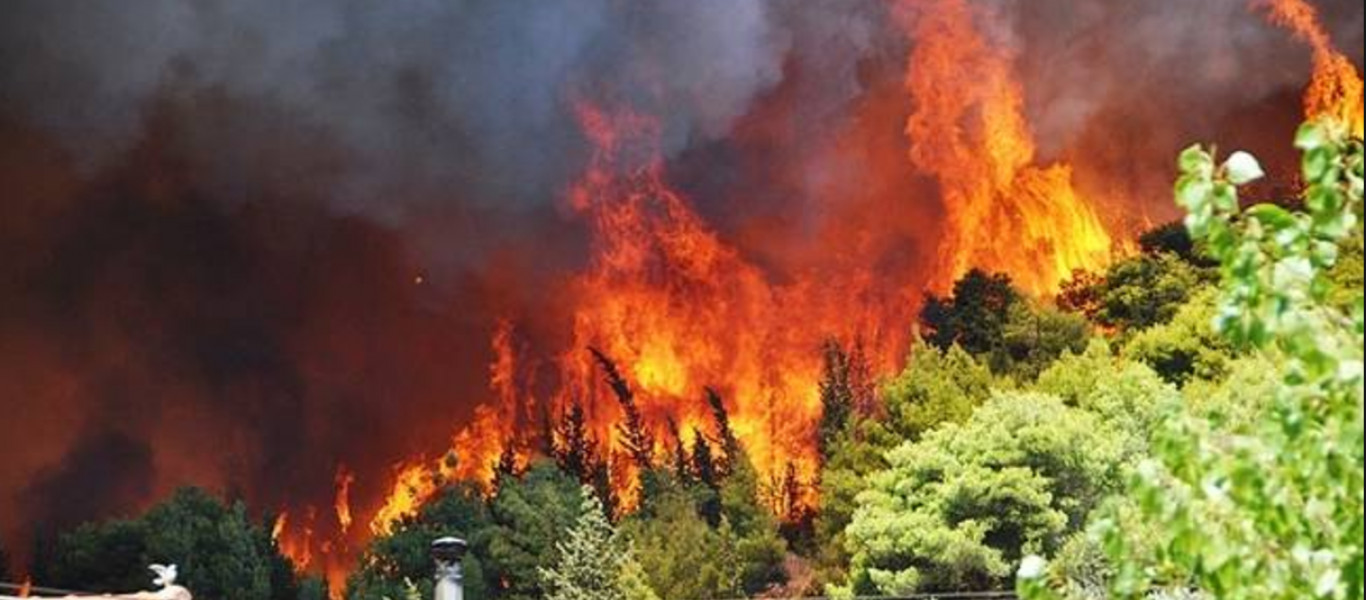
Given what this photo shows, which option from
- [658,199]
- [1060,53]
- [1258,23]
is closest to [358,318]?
[658,199]

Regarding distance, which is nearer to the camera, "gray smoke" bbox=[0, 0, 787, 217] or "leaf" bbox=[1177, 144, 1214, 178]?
"leaf" bbox=[1177, 144, 1214, 178]

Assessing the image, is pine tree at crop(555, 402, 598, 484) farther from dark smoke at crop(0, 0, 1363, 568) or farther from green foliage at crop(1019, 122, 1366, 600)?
green foliage at crop(1019, 122, 1366, 600)

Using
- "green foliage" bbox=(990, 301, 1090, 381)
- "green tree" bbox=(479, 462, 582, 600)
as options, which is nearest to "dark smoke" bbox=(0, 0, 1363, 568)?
"green tree" bbox=(479, 462, 582, 600)

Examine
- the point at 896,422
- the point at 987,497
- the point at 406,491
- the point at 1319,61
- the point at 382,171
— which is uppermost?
the point at 382,171

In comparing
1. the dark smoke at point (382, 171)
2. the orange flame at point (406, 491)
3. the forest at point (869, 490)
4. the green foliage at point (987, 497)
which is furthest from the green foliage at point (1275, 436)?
the dark smoke at point (382, 171)

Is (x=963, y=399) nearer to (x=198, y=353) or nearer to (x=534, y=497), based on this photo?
(x=534, y=497)

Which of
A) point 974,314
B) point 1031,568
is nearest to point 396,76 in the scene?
point 974,314

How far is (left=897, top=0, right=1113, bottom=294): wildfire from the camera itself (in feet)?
115

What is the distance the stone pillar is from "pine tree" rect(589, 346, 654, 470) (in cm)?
2189

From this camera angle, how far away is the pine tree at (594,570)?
84.8 ft

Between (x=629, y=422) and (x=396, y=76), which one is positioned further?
(x=396, y=76)

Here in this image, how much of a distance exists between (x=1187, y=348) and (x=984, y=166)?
9.89 meters

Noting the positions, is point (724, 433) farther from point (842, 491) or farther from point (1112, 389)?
point (1112, 389)

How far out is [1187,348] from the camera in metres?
27.3
